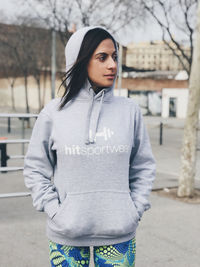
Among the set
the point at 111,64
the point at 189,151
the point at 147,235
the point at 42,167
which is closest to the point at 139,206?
the point at 42,167

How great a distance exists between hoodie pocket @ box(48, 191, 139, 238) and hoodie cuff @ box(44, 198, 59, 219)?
0.02 meters

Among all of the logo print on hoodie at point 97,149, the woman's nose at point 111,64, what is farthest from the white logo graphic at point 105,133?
the woman's nose at point 111,64

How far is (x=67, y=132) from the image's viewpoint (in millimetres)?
1957

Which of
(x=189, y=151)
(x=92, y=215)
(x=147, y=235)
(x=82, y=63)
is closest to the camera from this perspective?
(x=92, y=215)

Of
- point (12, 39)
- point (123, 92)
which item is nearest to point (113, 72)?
point (12, 39)

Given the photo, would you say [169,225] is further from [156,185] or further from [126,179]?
[126,179]

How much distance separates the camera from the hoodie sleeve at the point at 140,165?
2.09 m

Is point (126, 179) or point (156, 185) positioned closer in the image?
point (126, 179)

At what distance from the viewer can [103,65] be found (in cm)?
200

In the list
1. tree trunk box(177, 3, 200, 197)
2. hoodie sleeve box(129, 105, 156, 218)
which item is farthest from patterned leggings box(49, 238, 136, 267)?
tree trunk box(177, 3, 200, 197)

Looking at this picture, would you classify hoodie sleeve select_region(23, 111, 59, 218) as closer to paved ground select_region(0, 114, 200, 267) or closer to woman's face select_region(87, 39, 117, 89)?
woman's face select_region(87, 39, 117, 89)

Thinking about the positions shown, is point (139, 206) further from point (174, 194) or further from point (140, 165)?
point (174, 194)

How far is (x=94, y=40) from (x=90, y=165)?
1.97 ft

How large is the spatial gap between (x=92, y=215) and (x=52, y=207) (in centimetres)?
20
